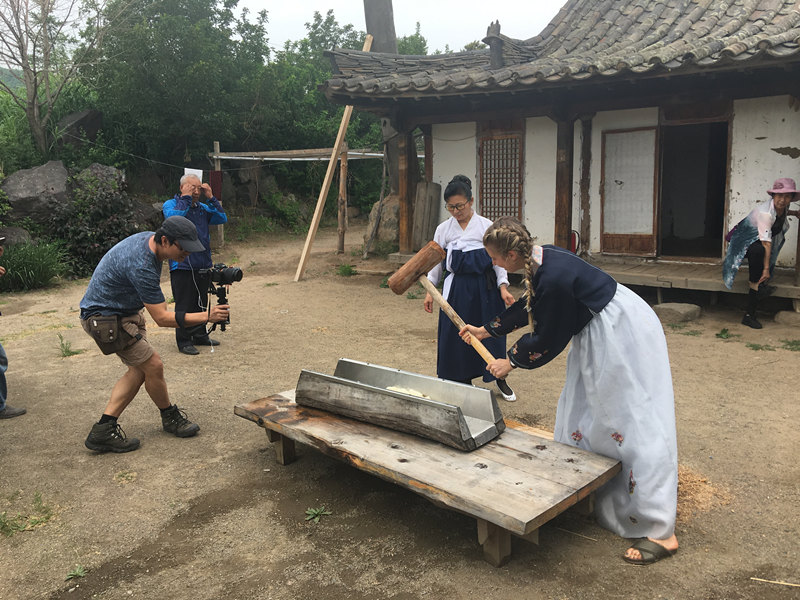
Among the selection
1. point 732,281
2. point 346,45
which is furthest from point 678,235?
point 346,45

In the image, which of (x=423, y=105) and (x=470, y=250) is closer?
(x=470, y=250)

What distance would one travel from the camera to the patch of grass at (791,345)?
623cm

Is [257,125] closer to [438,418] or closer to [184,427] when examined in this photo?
[184,427]

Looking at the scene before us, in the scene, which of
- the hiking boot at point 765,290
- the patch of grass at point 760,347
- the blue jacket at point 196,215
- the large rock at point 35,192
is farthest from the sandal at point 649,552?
the large rock at point 35,192

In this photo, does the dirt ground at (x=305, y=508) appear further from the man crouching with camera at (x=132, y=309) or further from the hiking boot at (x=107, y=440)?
the man crouching with camera at (x=132, y=309)

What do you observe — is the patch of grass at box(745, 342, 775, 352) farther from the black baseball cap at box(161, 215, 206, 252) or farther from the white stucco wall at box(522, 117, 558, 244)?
the black baseball cap at box(161, 215, 206, 252)

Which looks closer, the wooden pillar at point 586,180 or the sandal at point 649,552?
the sandal at point 649,552

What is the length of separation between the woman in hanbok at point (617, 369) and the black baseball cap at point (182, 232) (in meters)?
1.74

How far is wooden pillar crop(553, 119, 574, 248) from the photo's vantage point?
8.90 metres

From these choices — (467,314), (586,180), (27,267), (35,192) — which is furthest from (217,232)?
(467,314)

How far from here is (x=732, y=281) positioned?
727cm

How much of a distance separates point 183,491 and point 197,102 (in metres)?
13.6

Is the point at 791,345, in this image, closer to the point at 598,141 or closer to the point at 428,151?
the point at 598,141

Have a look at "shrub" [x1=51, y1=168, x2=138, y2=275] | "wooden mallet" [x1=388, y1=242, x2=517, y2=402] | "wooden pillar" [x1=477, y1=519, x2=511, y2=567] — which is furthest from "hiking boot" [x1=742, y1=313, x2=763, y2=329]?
"shrub" [x1=51, y1=168, x2=138, y2=275]
